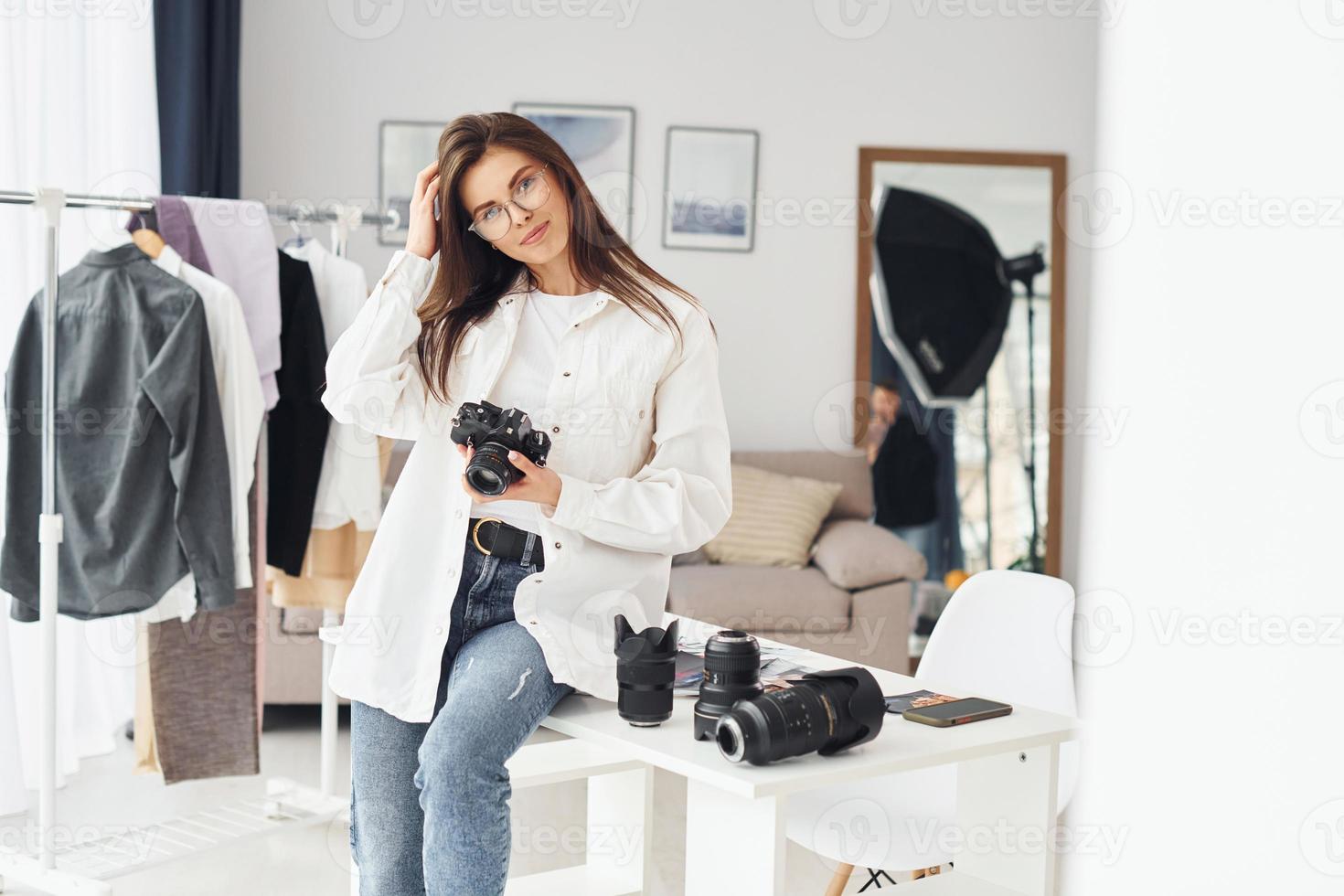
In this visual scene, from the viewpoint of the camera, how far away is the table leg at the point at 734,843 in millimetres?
1174

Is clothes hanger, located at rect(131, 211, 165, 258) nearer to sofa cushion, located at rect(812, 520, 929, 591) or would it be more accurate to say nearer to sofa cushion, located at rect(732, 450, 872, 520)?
sofa cushion, located at rect(812, 520, 929, 591)

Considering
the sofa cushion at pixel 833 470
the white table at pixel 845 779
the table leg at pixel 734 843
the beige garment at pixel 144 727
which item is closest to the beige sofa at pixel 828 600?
the sofa cushion at pixel 833 470

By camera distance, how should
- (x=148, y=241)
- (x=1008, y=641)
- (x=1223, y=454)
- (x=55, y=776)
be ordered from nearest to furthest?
1. (x=1223, y=454)
2. (x=1008, y=641)
3. (x=55, y=776)
4. (x=148, y=241)

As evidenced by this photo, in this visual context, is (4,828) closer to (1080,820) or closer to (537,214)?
(537,214)

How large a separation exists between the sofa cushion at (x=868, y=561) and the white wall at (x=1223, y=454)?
3113 mm

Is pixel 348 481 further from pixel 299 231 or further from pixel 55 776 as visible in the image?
pixel 55 776

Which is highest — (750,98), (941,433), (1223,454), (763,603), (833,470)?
(750,98)

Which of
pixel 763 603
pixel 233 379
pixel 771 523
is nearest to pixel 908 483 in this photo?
pixel 771 523

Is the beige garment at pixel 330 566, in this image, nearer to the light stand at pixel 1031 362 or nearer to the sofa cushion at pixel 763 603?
the sofa cushion at pixel 763 603

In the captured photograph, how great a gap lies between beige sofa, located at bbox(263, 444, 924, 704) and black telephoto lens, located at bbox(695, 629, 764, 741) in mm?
2116

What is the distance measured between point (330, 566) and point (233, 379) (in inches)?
18.8

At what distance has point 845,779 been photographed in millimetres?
1148

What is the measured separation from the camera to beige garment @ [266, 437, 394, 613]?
8.42 ft

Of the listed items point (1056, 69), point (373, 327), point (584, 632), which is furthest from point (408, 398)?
point (1056, 69)
